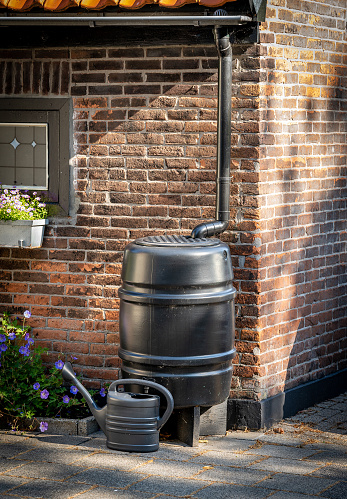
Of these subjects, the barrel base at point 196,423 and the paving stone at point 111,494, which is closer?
the paving stone at point 111,494

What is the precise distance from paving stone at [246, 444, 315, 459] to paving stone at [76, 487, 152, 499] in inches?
40.3

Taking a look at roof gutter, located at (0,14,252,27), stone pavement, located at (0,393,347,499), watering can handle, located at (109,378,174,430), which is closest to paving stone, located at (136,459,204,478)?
stone pavement, located at (0,393,347,499)

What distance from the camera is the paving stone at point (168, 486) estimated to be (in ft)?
15.4

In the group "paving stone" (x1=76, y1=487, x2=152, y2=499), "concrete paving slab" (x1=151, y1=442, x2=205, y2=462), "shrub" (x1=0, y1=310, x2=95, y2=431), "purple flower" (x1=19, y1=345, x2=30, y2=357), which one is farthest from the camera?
"purple flower" (x1=19, y1=345, x2=30, y2=357)

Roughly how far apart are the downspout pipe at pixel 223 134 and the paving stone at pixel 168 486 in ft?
5.09

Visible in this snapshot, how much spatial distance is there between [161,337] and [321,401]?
214cm

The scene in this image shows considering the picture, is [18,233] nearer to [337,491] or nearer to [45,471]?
[45,471]

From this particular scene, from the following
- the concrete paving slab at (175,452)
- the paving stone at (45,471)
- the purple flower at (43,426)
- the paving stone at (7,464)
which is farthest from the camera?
the purple flower at (43,426)

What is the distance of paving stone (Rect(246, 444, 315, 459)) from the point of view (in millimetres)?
Result: 5404

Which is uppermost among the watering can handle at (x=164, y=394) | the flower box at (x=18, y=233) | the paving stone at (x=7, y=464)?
the flower box at (x=18, y=233)

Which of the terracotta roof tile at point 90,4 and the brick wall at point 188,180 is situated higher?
the terracotta roof tile at point 90,4

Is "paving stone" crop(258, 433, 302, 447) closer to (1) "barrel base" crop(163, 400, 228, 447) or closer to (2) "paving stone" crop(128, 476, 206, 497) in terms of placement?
(1) "barrel base" crop(163, 400, 228, 447)

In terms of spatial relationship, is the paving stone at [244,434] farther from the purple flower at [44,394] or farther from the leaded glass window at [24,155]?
A: the leaded glass window at [24,155]

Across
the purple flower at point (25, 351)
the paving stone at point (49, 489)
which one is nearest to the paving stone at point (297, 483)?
the paving stone at point (49, 489)
